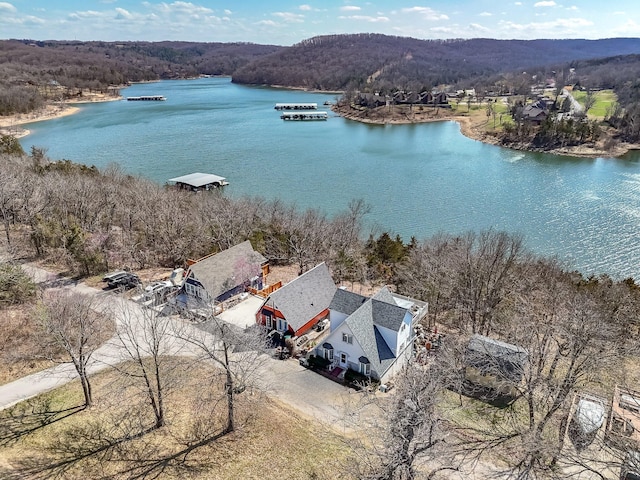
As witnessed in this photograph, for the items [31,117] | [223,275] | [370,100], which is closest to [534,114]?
[370,100]

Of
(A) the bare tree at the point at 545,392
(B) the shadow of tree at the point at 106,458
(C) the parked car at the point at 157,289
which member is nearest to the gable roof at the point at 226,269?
(C) the parked car at the point at 157,289

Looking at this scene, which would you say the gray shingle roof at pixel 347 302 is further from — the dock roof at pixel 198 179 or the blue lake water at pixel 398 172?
the dock roof at pixel 198 179

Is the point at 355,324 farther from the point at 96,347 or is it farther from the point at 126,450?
the point at 96,347

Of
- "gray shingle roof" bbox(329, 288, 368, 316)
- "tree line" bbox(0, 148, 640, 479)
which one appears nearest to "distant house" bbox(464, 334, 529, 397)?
"tree line" bbox(0, 148, 640, 479)

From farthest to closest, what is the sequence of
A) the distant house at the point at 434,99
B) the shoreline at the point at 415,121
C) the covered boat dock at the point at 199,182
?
the distant house at the point at 434,99
the shoreline at the point at 415,121
the covered boat dock at the point at 199,182

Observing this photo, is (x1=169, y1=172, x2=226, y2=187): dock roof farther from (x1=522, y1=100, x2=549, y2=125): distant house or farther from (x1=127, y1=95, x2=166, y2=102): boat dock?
(x1=127, y1=95, x2=166, y2=102): boat dock
